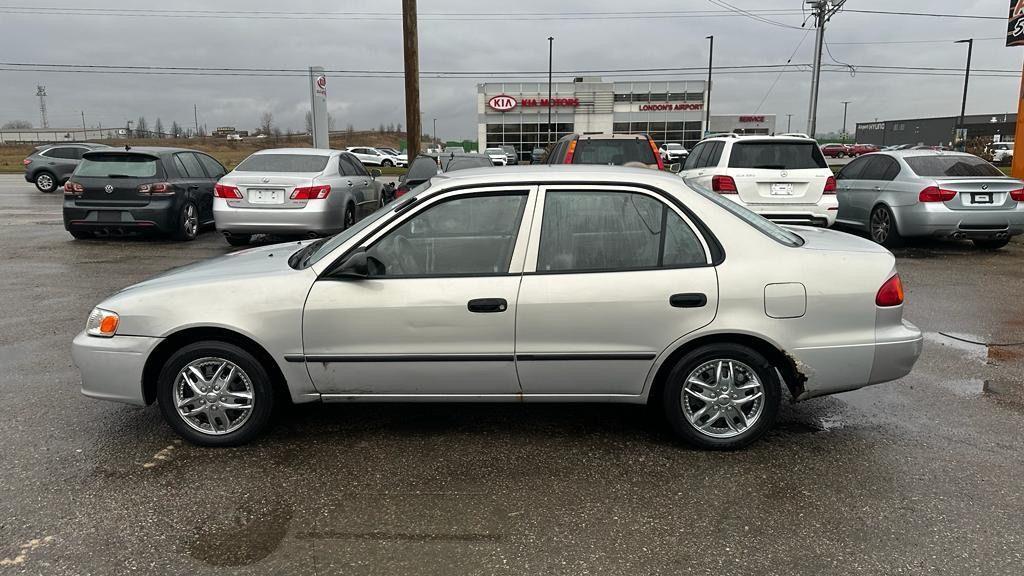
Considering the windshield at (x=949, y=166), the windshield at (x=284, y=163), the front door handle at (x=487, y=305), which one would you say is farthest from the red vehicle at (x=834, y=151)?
the front door handle at (x=487, y=305)

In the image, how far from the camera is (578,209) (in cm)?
386

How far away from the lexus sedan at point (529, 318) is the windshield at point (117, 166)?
8271mm

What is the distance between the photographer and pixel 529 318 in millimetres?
3678

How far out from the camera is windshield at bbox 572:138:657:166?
1050cm

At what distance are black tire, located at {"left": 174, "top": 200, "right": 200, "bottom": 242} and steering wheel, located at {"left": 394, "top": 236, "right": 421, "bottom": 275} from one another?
9012 millimetres

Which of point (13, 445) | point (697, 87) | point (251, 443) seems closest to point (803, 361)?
point (251, 443)

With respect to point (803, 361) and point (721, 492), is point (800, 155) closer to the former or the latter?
point (803, 361)

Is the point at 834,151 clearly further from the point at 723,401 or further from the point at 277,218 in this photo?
the point at 723,401

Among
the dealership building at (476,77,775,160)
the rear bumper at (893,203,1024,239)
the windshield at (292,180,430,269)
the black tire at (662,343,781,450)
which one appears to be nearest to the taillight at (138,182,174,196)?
the windshield at (292,180,430,269)

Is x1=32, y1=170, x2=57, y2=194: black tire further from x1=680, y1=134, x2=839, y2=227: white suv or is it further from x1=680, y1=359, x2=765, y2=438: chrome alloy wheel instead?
x1=680, y1=359, x2=765, y2=438: chrome alloy wheel

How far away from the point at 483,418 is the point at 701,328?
1.48 metres

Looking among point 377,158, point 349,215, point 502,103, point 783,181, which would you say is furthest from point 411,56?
point 502,103

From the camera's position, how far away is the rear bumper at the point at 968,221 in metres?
10.1

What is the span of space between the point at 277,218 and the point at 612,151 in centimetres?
497
